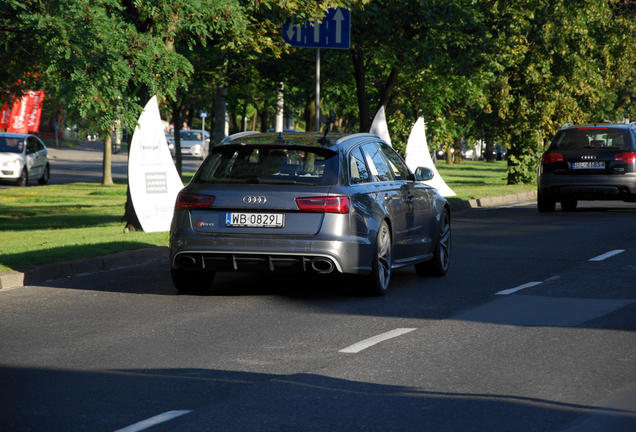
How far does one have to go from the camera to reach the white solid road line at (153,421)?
4.70m

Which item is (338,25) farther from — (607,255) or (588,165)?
(607,255)

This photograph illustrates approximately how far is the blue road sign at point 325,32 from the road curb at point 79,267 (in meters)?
6.21

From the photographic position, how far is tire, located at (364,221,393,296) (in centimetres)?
892

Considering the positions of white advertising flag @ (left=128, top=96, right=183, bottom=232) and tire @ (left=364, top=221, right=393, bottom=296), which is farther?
white advertising flag @ (left=128, top=96, right=183, bottom=232)

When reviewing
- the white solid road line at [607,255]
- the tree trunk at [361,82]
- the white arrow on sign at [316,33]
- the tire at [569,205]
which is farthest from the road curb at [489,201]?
the white solid road line at [607,255]

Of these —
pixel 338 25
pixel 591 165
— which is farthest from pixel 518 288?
pixel 591 165

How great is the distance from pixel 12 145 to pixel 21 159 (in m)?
0.71

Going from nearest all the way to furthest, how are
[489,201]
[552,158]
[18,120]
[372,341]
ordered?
[372,341] < [552,158] < [489,201] < [18,120]

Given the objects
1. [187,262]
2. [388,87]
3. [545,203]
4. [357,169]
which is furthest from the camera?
[388,87]

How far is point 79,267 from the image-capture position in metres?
11.0

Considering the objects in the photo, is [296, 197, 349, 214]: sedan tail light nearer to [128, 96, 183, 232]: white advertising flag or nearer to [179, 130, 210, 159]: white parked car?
[128, 96, 183, 232]: white advertising flag

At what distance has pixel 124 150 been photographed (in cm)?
6919

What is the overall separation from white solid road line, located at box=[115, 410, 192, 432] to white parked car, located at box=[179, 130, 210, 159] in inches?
2009

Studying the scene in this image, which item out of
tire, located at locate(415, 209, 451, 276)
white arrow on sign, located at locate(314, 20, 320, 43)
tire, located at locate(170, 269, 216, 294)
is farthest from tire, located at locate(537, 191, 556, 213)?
tire, located at locate(170, 269, 216, 294)
